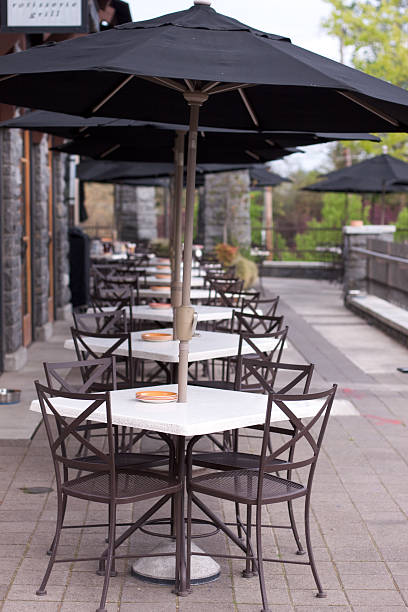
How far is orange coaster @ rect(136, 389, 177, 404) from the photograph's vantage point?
4527 mm

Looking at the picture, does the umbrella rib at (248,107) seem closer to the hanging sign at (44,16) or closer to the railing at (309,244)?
the hanging sign at (44,16)

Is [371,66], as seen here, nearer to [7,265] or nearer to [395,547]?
[7,265]

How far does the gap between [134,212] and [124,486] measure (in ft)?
76.3

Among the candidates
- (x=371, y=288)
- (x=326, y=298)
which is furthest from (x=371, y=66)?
(x=371, y=288)

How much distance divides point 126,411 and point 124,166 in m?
11.5

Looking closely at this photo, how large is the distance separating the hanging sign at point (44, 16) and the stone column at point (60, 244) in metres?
7.12

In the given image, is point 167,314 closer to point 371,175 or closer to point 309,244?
point 371,175

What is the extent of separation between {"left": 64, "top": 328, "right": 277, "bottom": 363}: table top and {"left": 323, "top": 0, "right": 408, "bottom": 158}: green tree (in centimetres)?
2398

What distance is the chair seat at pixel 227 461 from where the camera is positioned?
15.0 ft

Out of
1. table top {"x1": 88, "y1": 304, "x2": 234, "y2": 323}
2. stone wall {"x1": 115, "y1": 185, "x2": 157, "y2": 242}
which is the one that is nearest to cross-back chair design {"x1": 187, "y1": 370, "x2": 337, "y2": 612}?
table top {"x1": 88, "y1": 304, "x2": 234, "y2": 323}

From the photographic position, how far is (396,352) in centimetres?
1184

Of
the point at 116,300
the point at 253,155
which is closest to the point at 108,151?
the point at 253,155

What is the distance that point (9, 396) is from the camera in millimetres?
7934

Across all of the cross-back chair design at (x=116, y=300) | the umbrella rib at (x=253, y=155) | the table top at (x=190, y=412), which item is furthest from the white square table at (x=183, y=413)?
the umbrella rib at (x=253, y=155)
